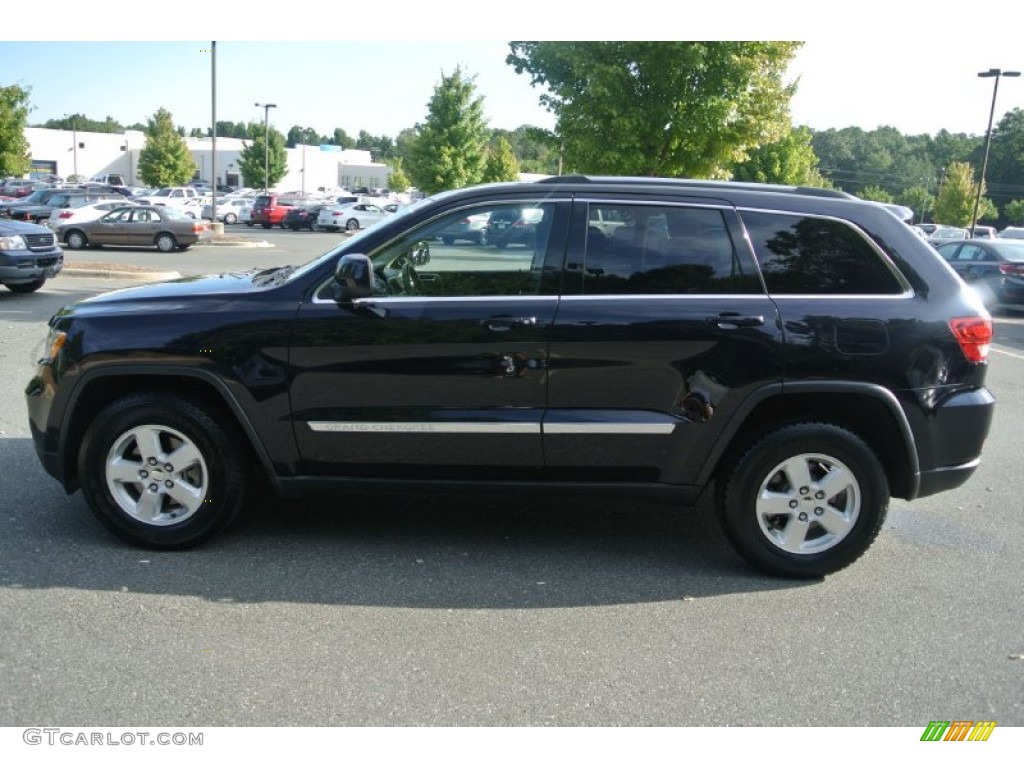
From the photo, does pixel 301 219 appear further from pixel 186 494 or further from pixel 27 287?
pixel 186 494

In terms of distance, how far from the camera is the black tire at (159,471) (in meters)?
4.38

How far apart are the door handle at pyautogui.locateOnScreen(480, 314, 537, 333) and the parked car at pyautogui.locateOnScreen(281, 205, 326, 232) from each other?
42.4 meters

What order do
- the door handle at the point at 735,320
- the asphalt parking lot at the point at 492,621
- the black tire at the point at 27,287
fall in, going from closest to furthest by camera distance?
1. the asphalt parking lot at the point at 492,621
2. the door handle at the point at 735,320
3. the black tire at the point at 27,287

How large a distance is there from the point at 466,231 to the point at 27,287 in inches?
504

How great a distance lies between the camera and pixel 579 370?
4227mm

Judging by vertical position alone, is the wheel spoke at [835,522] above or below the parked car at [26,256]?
below

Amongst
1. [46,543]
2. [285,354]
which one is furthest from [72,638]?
[285,354]

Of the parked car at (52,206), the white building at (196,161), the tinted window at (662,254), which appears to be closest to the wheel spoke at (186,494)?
the tinted window at (662,254)

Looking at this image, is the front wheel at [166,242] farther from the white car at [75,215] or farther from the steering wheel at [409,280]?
the steering wheel at [409,280]

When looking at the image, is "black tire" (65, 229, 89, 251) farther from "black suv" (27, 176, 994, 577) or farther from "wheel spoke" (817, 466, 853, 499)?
"wheel spoke" (817, 466, 853, 499)

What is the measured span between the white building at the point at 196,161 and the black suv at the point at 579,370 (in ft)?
278

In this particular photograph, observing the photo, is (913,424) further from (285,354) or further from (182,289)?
(182,289)
